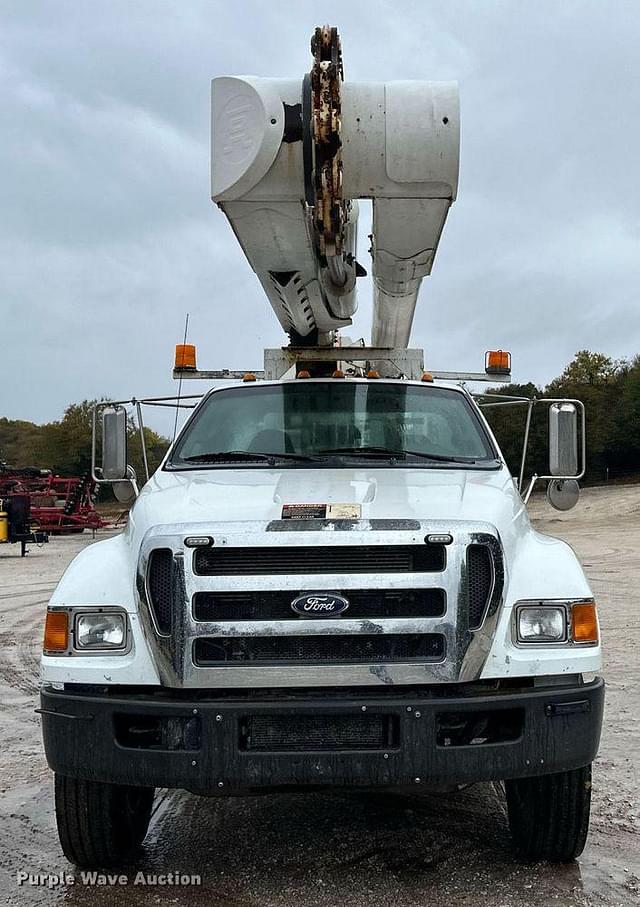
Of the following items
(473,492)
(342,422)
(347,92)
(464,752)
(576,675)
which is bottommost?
(464,752)

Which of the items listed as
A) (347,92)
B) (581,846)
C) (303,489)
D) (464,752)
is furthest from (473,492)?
(347,92)

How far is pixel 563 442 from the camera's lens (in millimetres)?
5066

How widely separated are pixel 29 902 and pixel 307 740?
4.06 ft

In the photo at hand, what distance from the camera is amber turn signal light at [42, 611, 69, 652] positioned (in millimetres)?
3475

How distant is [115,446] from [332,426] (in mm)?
1310

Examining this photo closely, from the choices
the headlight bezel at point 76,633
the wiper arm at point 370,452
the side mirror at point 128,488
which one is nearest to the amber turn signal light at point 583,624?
the wiper arm at point 370,452

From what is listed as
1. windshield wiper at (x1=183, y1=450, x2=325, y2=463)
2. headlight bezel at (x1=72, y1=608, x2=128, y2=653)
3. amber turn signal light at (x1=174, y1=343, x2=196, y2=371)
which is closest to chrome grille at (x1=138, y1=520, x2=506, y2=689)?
headlight bezel at (x1=72, y1=608, x2=128, y2=653)

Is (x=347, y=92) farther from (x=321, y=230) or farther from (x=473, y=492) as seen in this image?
(x=473, y=492)

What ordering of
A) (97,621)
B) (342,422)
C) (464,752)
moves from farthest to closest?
(342,422)
(97,621)
(464,752)

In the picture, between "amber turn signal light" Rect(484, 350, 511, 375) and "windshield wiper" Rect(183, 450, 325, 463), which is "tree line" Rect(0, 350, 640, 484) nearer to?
"amber turn signal light" Rect(484, 350, 511, 375)

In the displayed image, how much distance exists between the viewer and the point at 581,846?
3.61 m

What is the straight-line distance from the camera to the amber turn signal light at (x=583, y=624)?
3.42 metres

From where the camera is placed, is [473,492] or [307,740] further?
[473,492]

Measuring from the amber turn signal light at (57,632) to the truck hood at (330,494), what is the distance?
0.46m
